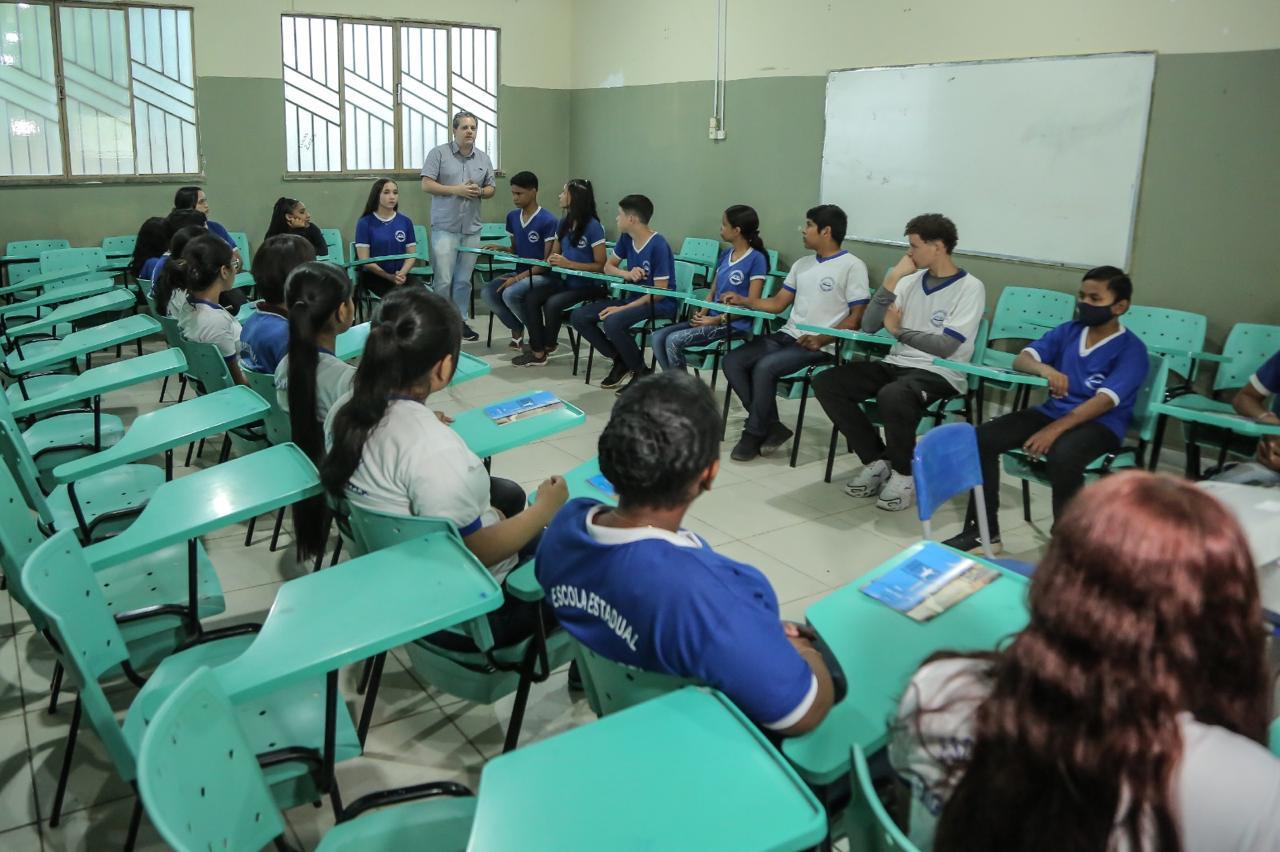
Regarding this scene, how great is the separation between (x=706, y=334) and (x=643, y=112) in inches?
129

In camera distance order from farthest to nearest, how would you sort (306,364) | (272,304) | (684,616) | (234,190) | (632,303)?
(234,190) < (632,303) < (272,304) < (306,364) < (684,616)

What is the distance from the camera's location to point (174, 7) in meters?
7.04

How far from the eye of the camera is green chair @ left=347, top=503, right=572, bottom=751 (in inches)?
79.0

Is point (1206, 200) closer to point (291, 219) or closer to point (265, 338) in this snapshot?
point (265, 338)

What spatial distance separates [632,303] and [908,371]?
2230 millimetres

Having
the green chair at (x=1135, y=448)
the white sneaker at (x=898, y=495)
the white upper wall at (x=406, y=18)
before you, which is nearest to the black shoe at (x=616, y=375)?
the white sneaker at (x=898, y=495)

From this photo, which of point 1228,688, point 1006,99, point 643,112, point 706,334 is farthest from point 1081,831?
point 643,112

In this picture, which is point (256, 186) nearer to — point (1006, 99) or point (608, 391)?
point (608, 391)

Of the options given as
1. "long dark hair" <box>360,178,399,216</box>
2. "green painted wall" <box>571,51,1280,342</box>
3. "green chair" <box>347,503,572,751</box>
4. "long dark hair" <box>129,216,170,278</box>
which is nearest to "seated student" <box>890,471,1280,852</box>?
"green chair" <box>347,503,572,751</box>

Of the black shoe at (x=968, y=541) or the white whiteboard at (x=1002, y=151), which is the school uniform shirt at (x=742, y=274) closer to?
the white whiteboard at (x=1002, y=151)

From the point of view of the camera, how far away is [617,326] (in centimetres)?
592

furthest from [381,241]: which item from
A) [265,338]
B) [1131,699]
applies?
[1131,699]

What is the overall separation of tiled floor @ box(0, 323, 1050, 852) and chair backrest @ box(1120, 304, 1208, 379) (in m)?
0.89

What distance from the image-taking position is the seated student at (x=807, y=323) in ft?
15.6
